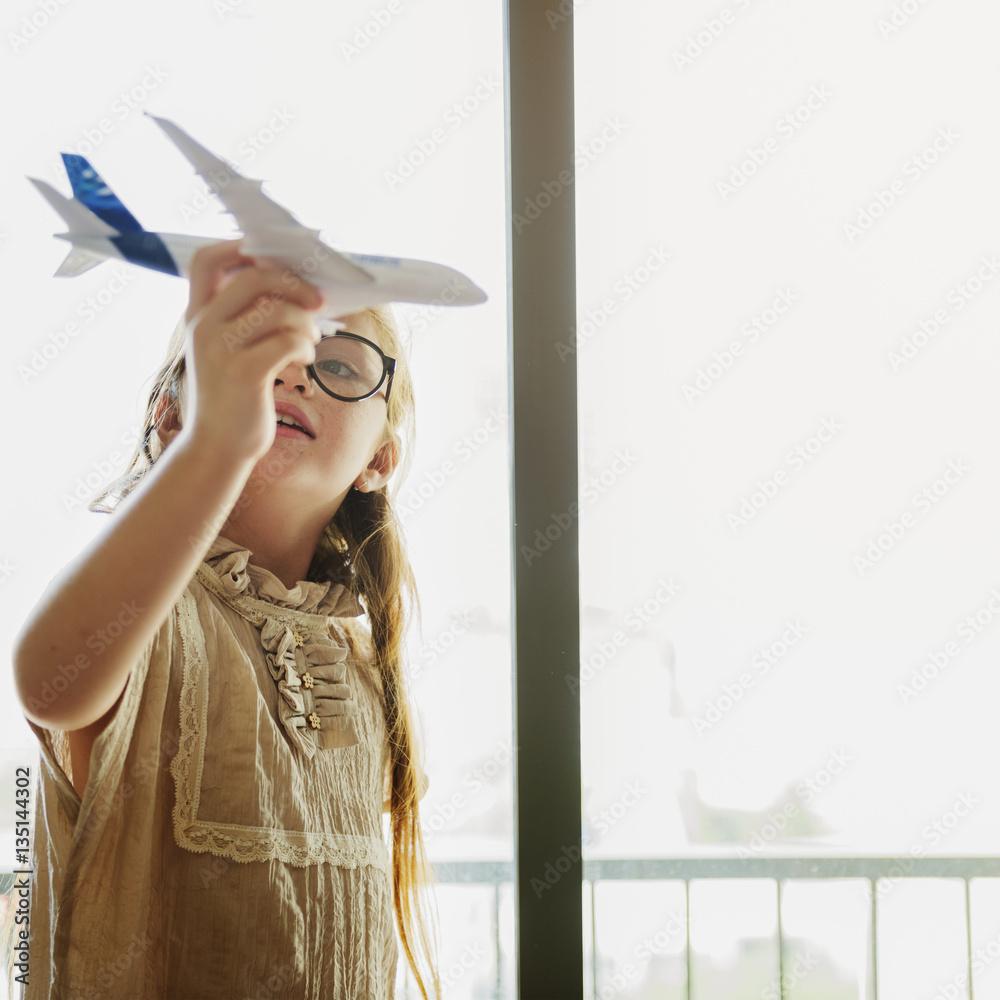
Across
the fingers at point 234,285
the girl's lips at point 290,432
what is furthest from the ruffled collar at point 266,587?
the fingers at point 234,285

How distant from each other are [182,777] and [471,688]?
377 millimetres

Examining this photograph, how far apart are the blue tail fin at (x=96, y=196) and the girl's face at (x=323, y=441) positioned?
18cm

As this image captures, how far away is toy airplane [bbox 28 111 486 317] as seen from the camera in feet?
2.02

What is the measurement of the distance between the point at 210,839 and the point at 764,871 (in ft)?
2.46
